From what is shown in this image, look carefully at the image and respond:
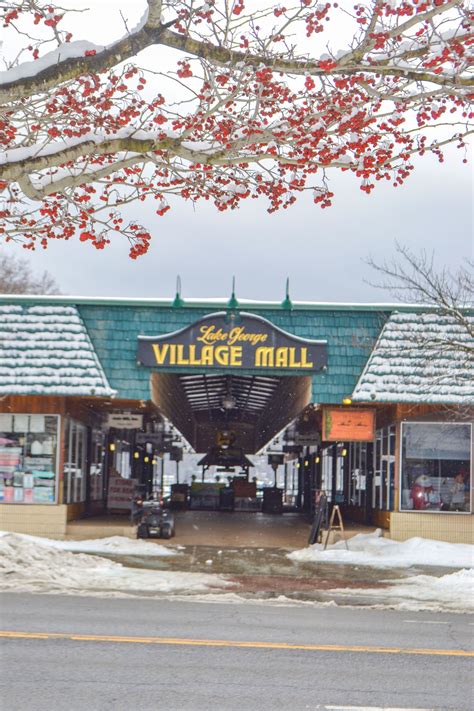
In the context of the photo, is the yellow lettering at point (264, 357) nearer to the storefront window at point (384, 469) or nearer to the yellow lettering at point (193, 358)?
the yellow lettering at point (193, 358)

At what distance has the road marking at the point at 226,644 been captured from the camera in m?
10.0

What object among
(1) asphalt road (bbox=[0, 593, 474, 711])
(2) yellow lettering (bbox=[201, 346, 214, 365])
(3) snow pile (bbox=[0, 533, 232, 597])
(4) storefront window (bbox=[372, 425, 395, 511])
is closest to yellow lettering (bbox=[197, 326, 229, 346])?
(2) yellow lettering (bbox=[201, 346, 214, 365])

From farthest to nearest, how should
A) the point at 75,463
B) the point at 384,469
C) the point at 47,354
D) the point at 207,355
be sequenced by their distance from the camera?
the point at 75,463
the point at 384,469
the point at 207,355
the point at 47,354

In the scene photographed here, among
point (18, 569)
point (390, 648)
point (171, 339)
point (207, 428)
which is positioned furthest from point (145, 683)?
point (207, 428)

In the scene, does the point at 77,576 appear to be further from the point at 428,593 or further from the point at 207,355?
the point at 207,355

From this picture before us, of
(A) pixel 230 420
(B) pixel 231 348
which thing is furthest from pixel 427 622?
(A) pixel 230 420

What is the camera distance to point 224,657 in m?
9.51

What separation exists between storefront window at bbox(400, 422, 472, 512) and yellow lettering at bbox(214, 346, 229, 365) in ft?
14.7

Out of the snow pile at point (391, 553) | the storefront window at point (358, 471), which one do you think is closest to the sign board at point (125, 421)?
the snow pile at point (391, 553)

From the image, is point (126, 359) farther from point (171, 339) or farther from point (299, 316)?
point (299, 316)

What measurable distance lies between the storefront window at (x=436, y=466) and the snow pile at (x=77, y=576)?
745 centimetres

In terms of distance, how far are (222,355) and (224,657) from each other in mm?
12988

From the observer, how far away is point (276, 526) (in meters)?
29.9

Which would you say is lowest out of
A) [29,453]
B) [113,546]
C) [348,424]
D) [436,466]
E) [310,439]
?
[113,546]
